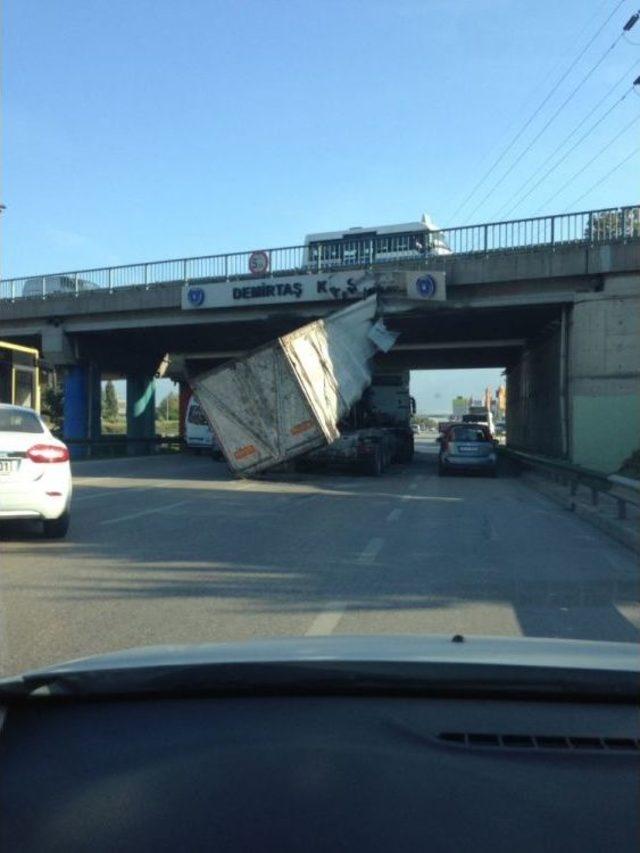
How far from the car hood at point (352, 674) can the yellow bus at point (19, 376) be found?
13.0m

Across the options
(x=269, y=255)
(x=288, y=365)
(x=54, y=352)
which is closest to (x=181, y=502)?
(x=288, y=365)

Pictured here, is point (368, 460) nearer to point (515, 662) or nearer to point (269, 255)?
point (269, 255)

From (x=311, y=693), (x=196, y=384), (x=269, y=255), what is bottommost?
(x=311, y=693)

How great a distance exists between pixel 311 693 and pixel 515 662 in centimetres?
70

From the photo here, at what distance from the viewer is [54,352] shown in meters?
38.8

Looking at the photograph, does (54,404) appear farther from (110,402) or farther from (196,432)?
(110,402)

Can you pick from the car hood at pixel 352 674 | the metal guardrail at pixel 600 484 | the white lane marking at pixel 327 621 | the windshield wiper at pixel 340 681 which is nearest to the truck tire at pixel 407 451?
the metal guardrail at pixel 600 484

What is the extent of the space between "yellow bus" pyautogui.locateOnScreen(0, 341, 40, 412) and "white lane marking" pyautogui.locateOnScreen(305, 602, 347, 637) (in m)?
9.56

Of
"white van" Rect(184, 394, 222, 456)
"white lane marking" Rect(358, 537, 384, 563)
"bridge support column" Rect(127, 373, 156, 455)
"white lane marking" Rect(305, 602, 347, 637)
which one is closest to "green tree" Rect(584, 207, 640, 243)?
"white lane marking" Rect(358, 537, 384, 563)

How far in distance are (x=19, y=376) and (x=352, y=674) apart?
14.0 m

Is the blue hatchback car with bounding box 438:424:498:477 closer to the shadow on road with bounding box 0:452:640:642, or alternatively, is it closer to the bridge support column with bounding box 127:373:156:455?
the shadow on road with bounding box 0:452:640:642

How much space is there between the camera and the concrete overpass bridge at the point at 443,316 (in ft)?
84.5

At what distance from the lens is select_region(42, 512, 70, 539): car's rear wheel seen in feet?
36.4

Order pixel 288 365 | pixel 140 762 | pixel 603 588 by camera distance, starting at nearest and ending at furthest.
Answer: pixel 140 762
pixel 603 588
pixel 288 365
